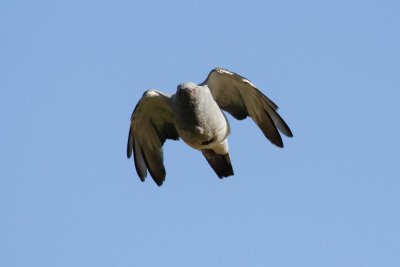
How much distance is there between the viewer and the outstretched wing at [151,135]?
22.3m

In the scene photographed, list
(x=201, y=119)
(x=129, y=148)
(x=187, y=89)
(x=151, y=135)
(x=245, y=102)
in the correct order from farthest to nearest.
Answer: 1. (x=151, y=135)
2. (x=129, y=148)
3. (x=245, y=102)
4. (x=201, y=119)
5. (x=187, y=89)

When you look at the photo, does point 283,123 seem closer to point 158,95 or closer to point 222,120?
point 222,120

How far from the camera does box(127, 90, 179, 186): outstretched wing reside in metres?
22.3

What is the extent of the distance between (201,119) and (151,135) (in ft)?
7.73

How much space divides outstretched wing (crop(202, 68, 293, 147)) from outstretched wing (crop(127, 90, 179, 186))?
1.09 m

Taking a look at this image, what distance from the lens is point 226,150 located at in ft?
72.5

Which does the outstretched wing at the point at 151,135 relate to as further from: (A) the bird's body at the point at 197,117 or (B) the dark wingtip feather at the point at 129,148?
(A) the bird's body at the point at 197,117

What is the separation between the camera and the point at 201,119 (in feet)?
68.0

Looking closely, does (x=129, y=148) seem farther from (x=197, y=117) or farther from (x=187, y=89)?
(x=187, y=89)

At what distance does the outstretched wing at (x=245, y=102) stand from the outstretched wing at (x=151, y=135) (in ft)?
3.58

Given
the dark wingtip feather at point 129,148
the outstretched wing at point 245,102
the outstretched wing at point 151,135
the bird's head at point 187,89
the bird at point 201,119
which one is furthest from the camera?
the dark wingtip feather at point 129,148

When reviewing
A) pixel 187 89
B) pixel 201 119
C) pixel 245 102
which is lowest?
pixel 201 119

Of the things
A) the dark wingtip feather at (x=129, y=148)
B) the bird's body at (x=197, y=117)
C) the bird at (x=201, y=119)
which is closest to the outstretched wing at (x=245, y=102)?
the bird at (x=201, y=119)

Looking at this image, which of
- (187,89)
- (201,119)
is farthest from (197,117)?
(187,89)
